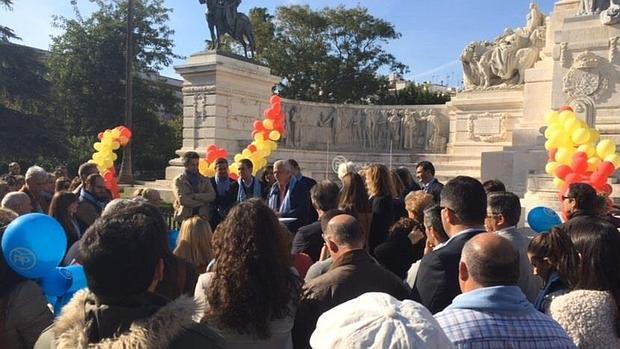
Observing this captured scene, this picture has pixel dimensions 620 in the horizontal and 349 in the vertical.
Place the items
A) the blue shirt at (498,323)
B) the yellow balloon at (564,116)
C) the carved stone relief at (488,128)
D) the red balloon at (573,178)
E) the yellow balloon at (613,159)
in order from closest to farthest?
the blue shirt at (498,323)
the red balloon at (573,178)
the yellow balloon at (613,159)
the yellow balloon at (564,116)
the carved stone relief at (488,128)

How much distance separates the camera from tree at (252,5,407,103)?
41.5 metres

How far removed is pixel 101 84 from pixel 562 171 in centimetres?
3060

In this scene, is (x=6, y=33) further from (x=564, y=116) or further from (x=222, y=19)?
(x=564, y=116)

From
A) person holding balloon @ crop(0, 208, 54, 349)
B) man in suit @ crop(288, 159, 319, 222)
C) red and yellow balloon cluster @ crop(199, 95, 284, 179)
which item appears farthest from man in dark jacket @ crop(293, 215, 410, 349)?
red and yellow balloon cluster @ crop(199, 95, 284, 179)

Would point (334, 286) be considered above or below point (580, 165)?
below

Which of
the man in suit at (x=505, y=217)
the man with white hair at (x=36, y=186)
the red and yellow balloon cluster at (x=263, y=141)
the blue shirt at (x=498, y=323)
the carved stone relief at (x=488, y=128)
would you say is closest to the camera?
the blue shirt at (x=498, y=323)

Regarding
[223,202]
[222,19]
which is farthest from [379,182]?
[222,19]

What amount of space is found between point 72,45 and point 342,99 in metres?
18.4

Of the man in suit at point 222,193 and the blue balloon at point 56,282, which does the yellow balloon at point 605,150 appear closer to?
the man in suit at point 222,193

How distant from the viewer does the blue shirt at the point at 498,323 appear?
2.28m

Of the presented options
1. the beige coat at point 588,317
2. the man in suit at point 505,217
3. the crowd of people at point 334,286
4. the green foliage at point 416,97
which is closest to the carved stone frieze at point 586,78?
the crowd of people at point 334,286

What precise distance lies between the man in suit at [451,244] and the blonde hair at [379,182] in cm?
194

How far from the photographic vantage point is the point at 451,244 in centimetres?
339

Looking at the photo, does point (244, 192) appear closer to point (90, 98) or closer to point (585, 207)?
point (585, 207)
